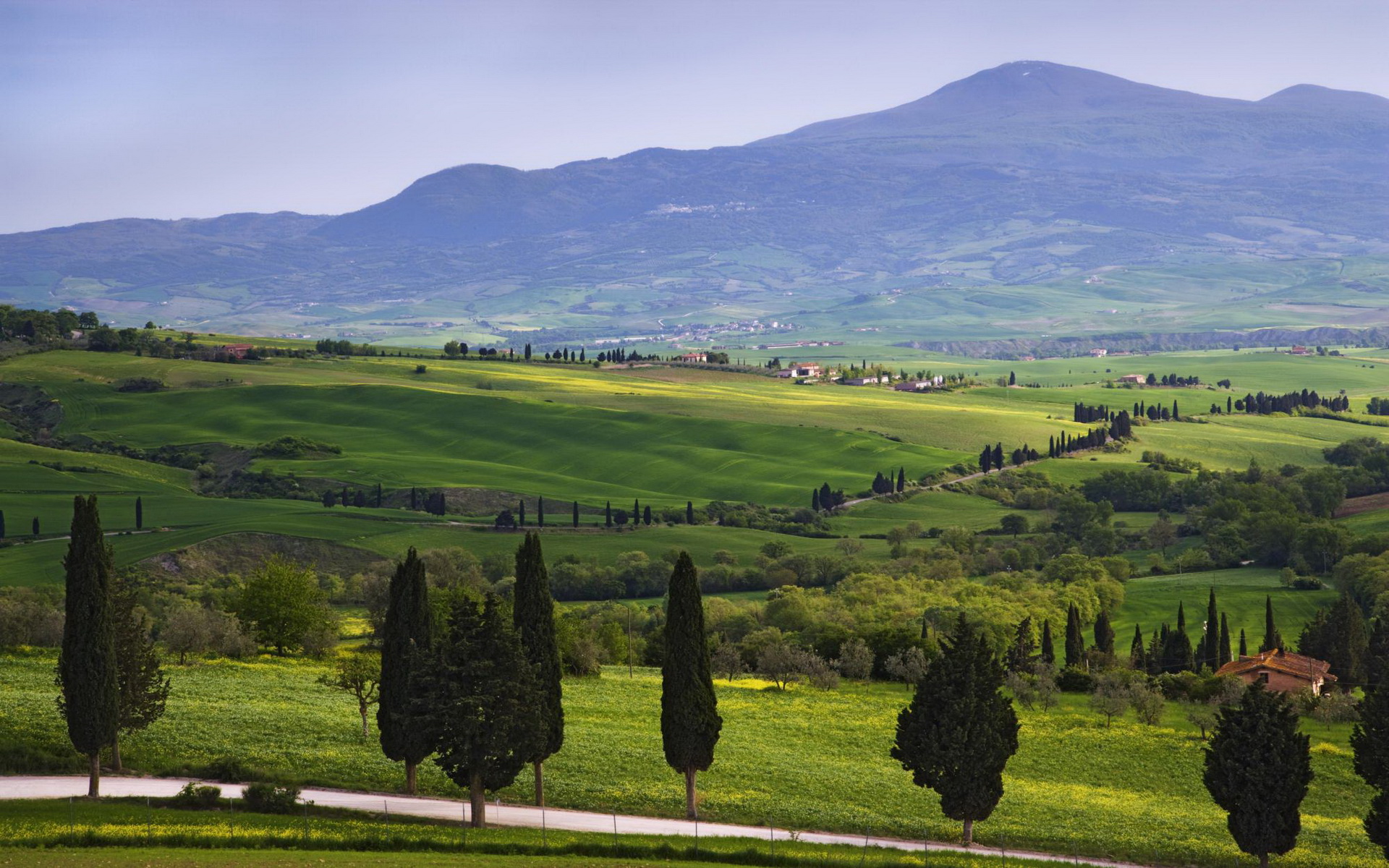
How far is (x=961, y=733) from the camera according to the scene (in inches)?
1970

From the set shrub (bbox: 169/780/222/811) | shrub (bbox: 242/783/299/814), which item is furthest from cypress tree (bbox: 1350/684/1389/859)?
shrub (bbox: 169/780/222/811)

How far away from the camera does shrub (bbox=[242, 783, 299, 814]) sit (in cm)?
4453

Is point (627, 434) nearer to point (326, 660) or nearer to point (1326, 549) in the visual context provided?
point (1326, 549)

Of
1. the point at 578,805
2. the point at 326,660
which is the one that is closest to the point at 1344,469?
Answer: the point at 326,660

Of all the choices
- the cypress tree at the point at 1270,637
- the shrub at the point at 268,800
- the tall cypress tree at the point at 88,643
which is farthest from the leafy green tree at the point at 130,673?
the cypress tree at the point at 1270,637

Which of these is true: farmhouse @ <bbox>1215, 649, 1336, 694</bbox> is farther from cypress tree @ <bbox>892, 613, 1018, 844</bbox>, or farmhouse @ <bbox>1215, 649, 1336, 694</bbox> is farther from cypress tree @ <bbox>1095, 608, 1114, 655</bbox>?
cypress tree @ <bbox>892, 613, 1018, 844</bbox>

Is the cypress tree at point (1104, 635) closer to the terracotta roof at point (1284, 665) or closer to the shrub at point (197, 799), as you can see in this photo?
the terracotta roof at point (1284, 665)

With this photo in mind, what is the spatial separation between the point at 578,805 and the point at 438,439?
147 meters

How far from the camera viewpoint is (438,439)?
194375mm

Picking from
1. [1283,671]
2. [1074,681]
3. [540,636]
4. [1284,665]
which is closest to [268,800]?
[540,636]

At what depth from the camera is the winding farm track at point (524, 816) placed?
46.2m

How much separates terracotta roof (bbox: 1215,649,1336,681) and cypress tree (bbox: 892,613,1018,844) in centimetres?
4178

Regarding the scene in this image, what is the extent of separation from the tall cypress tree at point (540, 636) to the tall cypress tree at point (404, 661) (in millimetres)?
3250

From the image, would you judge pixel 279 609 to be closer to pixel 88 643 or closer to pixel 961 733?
pixel 88 643
